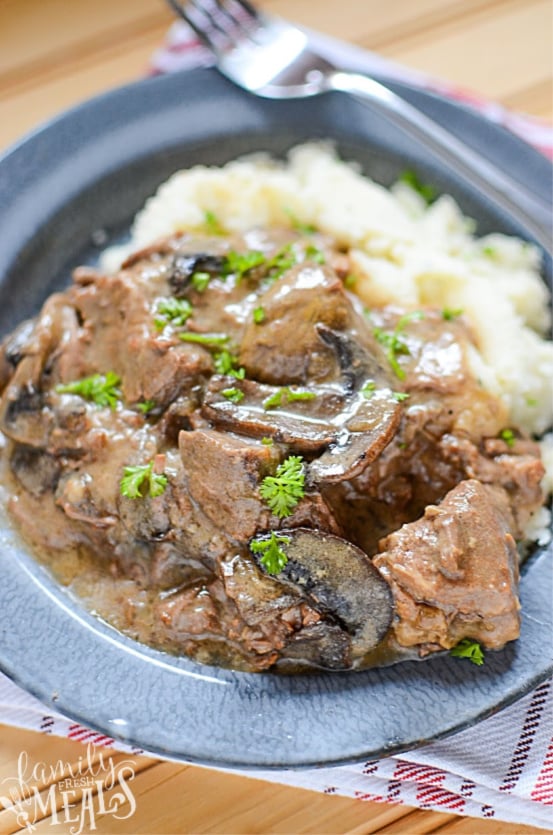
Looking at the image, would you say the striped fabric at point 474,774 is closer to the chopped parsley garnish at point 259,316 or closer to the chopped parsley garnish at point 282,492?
the chopped parsley garnish at point 282,492

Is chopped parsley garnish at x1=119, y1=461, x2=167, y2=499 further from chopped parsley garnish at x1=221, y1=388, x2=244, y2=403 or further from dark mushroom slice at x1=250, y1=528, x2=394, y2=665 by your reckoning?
dark mushroom slice at x1=250, y1=528, x2=394, y2=665

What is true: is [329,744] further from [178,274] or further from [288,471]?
[178,274]

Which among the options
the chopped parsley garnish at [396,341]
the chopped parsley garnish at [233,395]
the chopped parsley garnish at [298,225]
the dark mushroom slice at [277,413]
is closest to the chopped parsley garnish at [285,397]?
the dark mushroom slice at [277,413]

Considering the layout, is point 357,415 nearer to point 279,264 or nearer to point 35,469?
point 279,264

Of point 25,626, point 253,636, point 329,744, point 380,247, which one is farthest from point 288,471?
point 380,247

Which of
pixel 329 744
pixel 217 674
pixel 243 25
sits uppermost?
pixel 243 25

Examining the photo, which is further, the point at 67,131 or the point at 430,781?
the point at 67,131

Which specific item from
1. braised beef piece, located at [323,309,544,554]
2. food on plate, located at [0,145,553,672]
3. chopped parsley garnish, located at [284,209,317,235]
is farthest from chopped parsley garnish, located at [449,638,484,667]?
chopped parsley garnish, located at [284,209,317,235]
